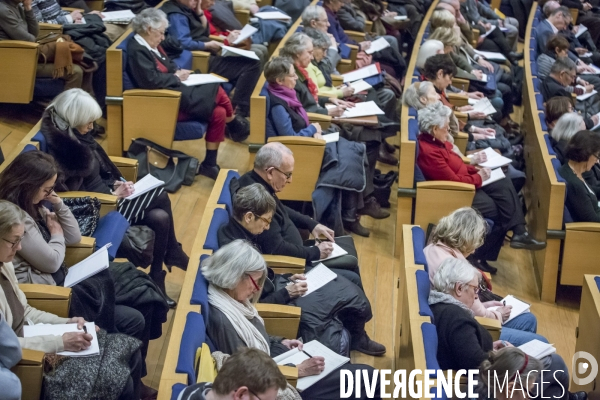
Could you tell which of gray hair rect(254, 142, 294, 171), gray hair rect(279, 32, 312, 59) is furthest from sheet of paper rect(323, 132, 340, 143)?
gray hair rect(254, 142, 294, 171)

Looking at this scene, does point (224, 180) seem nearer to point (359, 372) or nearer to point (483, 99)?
point (359, 372)

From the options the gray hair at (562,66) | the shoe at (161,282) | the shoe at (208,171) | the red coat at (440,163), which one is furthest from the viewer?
the gray hair at (562,66)

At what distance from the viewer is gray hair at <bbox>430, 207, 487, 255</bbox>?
265 cm

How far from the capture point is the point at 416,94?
381 cm

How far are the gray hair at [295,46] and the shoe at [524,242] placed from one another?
1.24 m

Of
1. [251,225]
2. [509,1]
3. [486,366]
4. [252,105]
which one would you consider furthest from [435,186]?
[509,1]

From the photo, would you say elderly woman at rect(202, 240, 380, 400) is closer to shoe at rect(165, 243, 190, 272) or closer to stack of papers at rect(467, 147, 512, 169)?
shoe at rect(165, 243, 190, 272)

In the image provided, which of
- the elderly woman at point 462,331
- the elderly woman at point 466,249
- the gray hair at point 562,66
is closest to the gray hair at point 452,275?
the elderly woman at point 462,331

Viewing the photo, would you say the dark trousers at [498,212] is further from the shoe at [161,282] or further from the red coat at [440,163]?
the shoe at [161,282]

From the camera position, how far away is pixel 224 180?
9.39ft

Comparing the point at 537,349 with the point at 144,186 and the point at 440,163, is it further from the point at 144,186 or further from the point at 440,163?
the point at 144,186

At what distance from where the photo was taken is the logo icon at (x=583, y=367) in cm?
251

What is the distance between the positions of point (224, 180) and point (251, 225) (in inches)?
14.4

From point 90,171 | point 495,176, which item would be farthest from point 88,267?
point 495,176
